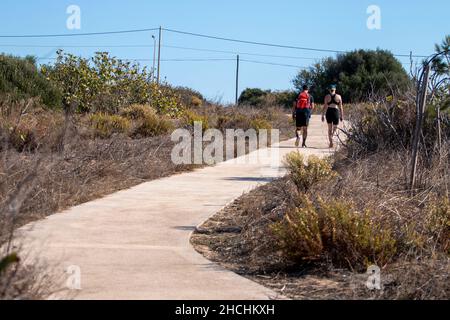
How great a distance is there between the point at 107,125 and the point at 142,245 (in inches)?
421

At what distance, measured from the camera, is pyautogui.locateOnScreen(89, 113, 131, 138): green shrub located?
16719mm

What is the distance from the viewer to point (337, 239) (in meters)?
6.63

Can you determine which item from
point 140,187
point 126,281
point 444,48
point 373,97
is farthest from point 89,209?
point 373,97

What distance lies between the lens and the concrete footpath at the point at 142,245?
18.6ft

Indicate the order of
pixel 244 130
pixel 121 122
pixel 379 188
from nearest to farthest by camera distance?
pixel 379 188, pixel 121 122, pixel 244 130

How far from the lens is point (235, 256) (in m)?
7.15

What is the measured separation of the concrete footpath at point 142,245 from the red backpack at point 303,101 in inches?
286

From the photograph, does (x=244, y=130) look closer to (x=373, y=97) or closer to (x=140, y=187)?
(x=373, y=97)

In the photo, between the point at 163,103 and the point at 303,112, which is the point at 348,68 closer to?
the point at 163,103

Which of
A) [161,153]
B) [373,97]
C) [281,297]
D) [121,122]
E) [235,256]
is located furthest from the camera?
[121,122]

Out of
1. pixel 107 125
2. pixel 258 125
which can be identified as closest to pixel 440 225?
pixel 107 125

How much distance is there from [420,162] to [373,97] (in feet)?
9.68

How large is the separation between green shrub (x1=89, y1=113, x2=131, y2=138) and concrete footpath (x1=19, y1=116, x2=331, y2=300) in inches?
193
